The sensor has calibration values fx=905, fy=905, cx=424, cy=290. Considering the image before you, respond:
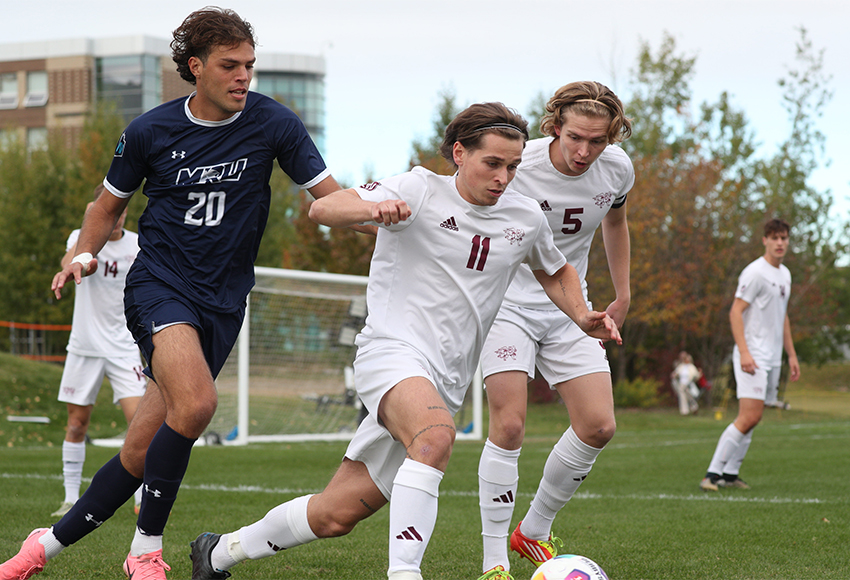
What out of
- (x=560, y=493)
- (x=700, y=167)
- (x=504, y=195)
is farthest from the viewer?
(x=700, y=167)

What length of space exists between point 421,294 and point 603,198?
1.63 meters

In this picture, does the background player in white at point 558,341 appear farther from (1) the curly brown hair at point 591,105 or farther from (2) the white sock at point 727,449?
(2) the white sock at point 727,449

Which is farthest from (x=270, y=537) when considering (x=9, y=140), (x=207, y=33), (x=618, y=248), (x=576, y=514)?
(x=9, y=140)

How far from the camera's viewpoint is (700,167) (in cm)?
2928

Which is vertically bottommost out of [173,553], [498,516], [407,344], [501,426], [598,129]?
[173,553]

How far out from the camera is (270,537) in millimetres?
3721

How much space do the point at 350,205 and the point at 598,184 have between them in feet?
6.03

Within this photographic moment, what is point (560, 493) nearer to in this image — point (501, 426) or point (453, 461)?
point (501, 426)

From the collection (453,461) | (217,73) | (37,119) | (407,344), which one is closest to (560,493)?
(407,344)

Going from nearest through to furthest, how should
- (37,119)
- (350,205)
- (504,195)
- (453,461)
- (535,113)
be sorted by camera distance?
(350,205), (504,195), (453,461), (535,113), (37,119)

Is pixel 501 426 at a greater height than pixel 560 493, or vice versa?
pixel 501 426

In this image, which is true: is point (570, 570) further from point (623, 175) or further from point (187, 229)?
point (623, 175)

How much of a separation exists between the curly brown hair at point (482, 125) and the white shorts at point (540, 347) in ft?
4.27

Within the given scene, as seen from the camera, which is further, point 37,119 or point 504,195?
point 37,119
